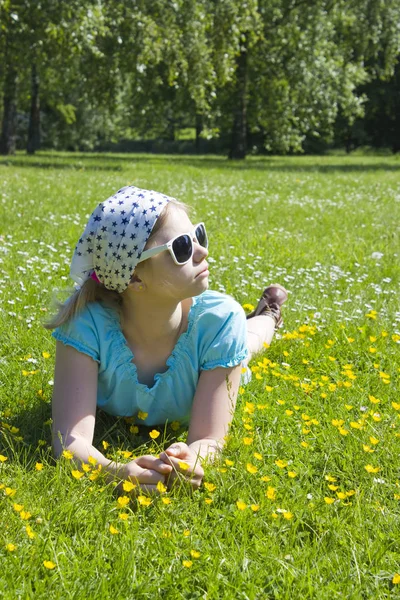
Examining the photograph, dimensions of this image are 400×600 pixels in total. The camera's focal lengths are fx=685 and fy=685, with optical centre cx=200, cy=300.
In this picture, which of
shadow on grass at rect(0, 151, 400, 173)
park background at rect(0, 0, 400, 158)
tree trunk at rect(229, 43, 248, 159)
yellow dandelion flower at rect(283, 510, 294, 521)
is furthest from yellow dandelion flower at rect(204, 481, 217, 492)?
tree trunk at rect(229, 43, 248, 159)

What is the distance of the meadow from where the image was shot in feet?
7.55

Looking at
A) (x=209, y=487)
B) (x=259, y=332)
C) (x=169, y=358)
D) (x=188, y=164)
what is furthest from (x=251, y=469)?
(x=188, y=164)

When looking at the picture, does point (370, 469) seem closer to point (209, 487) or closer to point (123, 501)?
point (209, 487)

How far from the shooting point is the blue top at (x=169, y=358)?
3189mm

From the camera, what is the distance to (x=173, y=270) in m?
2.99

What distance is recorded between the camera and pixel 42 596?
2.16 m

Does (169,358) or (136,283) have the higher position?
(136,283)

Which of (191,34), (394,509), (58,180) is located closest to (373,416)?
(394,509)

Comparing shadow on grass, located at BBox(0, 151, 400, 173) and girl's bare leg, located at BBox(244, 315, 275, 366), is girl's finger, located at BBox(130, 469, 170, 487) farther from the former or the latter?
shadow on grass, located at BBox(0, 151, 400, 173)

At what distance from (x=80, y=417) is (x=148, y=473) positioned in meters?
0.46

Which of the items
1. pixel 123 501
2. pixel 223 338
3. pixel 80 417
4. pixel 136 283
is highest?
pixel 136 283

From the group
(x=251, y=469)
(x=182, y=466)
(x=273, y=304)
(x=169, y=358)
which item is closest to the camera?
(x=182, y=466)

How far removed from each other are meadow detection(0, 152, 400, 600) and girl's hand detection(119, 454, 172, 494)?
0.22 feet

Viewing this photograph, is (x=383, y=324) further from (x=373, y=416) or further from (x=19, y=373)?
(x=19, y=373)
